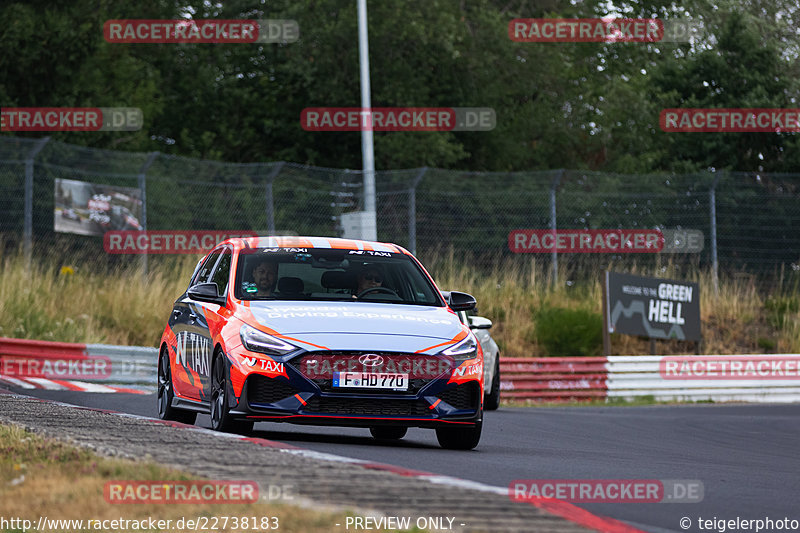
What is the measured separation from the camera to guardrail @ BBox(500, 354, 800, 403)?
71.1ft

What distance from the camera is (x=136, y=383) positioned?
18984 mm

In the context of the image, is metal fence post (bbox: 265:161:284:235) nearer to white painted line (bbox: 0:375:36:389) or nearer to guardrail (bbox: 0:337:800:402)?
guardrail (bbox: 0:337:800:402)

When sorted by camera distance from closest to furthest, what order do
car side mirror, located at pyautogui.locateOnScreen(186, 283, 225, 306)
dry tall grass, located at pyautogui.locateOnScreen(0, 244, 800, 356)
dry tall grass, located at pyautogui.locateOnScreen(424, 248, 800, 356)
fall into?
car side mirror, located at pyautogui.locateOnScreen(186, 283, 225, 306)
dry tall grass, located at pyautogui.locateOnScreen(0, 244, 800, 356)
dry tall grass, located at pyautogui.locateOnScreen(424, 248, 800, 356)

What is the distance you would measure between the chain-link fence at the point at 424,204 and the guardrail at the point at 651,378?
3.95 m

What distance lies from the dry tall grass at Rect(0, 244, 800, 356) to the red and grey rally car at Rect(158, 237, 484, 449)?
423 inches

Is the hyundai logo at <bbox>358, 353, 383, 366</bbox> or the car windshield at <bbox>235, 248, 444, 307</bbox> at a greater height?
the car windshield at <bbox>235, 248, 444, 307</bbox>

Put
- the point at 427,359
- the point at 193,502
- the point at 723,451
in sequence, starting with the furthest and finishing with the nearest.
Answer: the point at 723,451, the point at 427,359, the point at 193,502

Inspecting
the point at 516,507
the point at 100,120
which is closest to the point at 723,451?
the point at 516,507

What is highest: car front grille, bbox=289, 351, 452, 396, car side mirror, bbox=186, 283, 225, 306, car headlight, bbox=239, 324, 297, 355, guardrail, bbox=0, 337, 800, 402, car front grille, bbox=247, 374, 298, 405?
car side mirror, bbox=186, 283, 225, 306

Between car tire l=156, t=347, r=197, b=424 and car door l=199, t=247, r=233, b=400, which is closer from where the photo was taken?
car door l=199, t=247, r=233, b=400

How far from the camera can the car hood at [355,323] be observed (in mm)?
9711

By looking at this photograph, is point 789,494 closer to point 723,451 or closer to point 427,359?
point 427,359

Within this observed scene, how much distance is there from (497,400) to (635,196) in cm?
1012

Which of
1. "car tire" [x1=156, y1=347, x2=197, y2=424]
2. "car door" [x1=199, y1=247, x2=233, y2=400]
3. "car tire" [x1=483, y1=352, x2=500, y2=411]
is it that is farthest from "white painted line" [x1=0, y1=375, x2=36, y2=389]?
"car door" [x1=199, y1=247, x2=233, y2=400]
